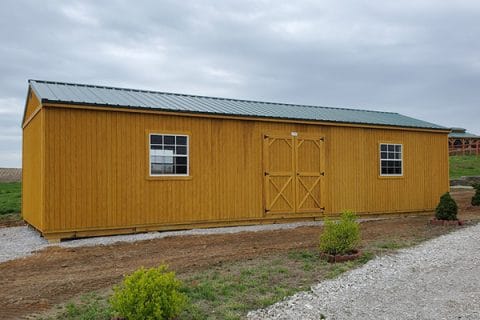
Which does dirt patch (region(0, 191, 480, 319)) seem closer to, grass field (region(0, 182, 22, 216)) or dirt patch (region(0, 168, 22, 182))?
grass field (region(0, 182, 22, 216))

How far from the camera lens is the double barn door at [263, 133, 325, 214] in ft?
41.8

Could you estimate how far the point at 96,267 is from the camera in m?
7.49

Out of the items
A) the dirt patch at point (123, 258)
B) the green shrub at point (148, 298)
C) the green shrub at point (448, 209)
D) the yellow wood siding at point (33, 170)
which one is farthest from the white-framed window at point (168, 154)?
the green shrub at point (148, 298)

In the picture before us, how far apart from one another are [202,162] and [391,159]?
22.2 ft

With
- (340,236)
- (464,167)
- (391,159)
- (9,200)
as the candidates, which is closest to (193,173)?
(340,236)

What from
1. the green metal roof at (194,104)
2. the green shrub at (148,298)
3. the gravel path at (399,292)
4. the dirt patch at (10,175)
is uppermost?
the green metal roof at (194,104)

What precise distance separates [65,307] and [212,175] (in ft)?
22.7

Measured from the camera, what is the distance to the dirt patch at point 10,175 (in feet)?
97.2

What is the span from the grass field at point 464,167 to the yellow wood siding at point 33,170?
23.1 metres

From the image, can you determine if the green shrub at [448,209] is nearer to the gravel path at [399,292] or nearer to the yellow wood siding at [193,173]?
the yellow wood siding at [193,173]

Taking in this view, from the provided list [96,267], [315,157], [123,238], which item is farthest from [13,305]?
[315,157]

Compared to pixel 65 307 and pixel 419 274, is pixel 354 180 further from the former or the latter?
pixel 65 307

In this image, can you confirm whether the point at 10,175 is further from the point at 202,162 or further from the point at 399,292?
the point at 399,292

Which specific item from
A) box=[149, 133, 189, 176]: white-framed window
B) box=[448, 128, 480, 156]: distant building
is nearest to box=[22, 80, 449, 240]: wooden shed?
box=[149, 133, 189, 176]: white-framed window
